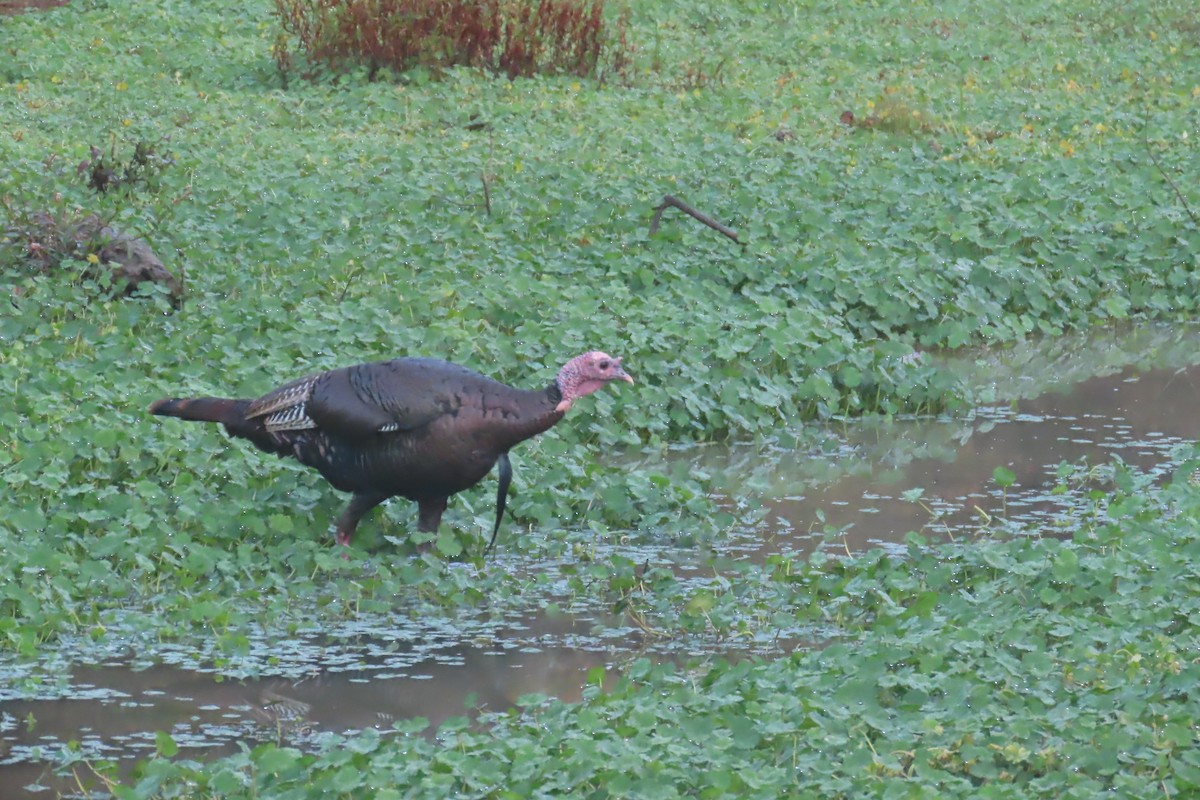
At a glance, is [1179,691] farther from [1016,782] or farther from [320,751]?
[320,751]

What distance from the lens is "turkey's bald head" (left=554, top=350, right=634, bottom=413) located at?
7008mm

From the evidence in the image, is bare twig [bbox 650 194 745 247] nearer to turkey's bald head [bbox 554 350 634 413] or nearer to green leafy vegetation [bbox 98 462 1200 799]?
turkey's bald head [bbox 554 350 634 413]

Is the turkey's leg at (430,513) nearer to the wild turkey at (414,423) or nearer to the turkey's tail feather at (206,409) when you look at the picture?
the wild turkey at (414,423)

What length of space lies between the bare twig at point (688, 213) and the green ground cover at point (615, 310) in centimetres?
10

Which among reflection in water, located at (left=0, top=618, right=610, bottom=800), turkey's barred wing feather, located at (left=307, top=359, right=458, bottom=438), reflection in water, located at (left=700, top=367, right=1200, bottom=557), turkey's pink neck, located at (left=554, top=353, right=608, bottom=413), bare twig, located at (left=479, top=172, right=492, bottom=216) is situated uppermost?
turkey's pink neck, located at (left=554, top=353, right=608, bottom=413)

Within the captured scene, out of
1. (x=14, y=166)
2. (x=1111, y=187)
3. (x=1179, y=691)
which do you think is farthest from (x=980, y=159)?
(x=1179, y=691)

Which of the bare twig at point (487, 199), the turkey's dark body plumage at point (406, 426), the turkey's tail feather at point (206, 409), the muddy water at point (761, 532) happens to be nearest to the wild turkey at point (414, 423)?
the turkey's dark body plumage at point (406, 426)

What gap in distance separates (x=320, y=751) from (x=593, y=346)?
4.08 meters

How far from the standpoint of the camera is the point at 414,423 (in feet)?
22.8

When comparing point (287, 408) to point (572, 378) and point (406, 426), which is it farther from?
point (572, 378)

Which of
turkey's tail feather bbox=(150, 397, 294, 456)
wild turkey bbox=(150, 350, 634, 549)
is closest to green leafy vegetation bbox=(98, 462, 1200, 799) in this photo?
wild turkey bbox=(150, 350, 634, 549)

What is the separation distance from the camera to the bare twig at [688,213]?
11125 millimetres

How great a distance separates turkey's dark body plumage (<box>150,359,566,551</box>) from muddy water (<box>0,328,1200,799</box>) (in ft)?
2.37

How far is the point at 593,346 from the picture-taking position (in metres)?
9.23
